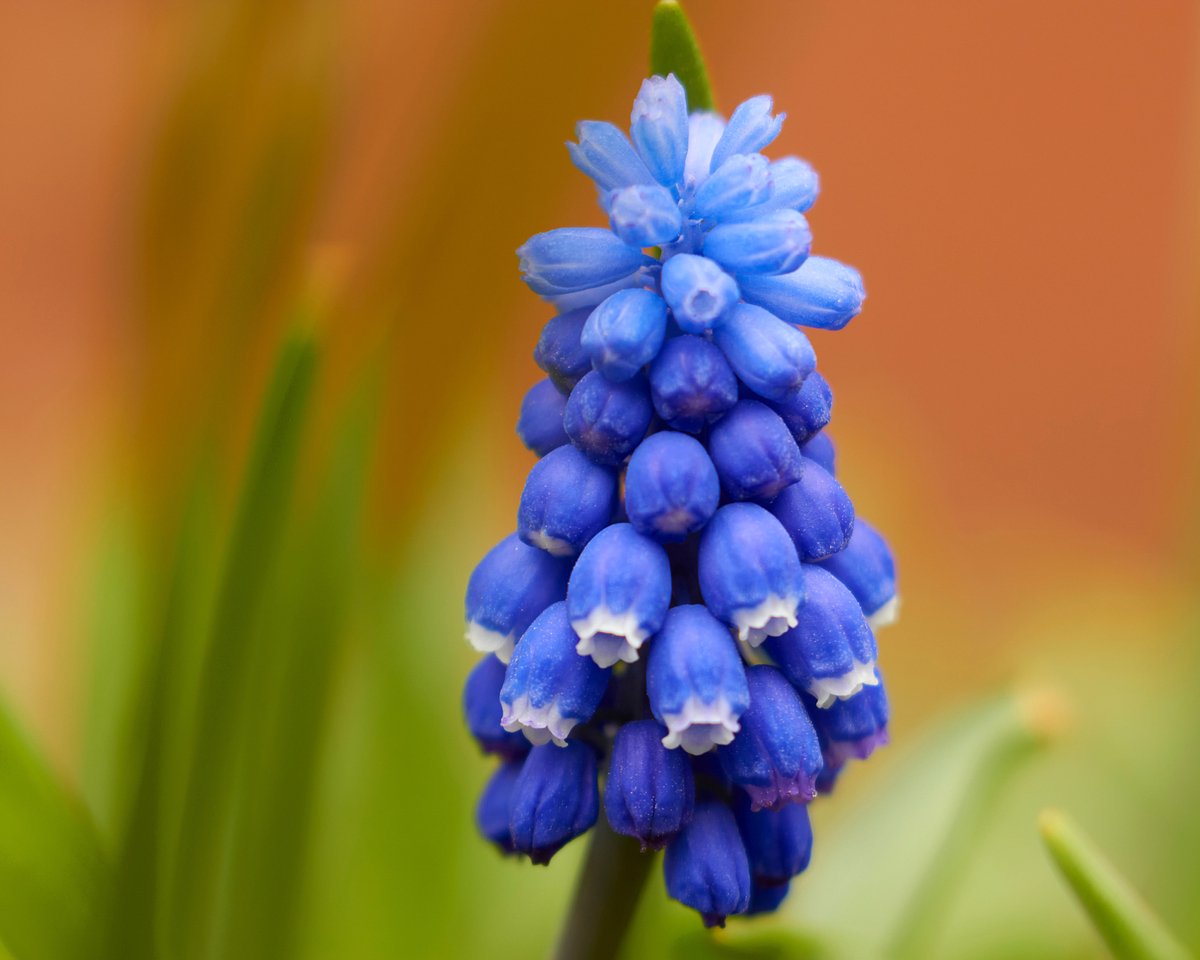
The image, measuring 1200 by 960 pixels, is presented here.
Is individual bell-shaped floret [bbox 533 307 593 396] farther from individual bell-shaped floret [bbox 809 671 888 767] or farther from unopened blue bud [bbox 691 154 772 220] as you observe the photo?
individual bell-shaped floret [bbox 809 671 888 767]

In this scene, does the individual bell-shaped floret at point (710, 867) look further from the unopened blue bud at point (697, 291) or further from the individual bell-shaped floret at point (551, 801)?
the unopened blue bud at point (697, 291)

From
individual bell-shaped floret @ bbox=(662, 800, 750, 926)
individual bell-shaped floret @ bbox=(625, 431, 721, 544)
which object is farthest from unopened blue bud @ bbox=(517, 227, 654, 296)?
individual bell-shaped floret @ bbox=(662, 800, 750, 926)

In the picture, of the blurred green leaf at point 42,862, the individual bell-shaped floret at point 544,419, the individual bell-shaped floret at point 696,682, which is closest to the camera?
the individual bell-shaped floret at point 696,682

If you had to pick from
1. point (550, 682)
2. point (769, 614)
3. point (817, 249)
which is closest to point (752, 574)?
point (769, 614)

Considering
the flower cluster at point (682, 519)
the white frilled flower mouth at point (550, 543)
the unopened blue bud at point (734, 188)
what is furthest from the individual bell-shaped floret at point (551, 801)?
the unopened blue bud at point (734, 188)

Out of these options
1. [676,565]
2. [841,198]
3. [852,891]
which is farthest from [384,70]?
[676,565]

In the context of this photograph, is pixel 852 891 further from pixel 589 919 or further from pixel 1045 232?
pixel 1045 232

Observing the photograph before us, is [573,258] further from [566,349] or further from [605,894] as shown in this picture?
[605,894]
